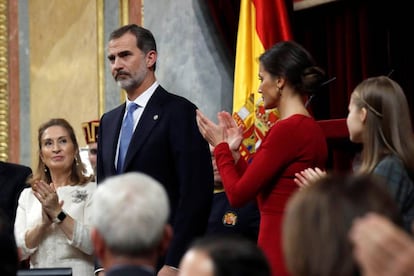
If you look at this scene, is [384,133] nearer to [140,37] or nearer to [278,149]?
[278,149]

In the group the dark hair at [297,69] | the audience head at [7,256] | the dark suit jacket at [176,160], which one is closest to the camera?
the audience head at [7,256]

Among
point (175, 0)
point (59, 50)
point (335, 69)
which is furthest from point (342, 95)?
point (59, 50)

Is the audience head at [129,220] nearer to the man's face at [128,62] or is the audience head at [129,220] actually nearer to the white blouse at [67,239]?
the man's face at [128,62]

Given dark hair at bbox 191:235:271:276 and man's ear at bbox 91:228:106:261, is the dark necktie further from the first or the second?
dark hair at bbox 191:235:271:276

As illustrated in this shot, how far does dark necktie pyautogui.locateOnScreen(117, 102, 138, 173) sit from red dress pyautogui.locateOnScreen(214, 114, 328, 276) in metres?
0.66

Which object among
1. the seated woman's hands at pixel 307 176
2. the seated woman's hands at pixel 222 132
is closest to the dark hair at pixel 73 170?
the seated woman's hands at pixel 222 132

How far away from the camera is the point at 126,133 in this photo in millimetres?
4078

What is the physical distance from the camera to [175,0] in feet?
18.7

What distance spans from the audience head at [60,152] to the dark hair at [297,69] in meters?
1.60

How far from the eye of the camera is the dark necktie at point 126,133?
13.2ft

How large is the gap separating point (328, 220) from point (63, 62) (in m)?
5.26

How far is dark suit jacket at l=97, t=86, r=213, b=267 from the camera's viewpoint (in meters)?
3.87

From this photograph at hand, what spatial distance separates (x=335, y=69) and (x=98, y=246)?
10.2ft

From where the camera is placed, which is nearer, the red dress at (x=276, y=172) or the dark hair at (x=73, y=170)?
the red dress at (x=276, y=172)
